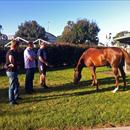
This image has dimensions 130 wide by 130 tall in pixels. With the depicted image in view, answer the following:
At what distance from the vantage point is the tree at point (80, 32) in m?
76.1

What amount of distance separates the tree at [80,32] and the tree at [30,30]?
12.7 metres

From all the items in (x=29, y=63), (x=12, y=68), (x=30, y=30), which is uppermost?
(x=30, y=30)

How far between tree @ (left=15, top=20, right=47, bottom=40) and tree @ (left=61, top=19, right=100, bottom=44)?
502 inches

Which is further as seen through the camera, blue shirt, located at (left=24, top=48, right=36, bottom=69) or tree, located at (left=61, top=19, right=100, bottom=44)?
tree, located at (left=61, top=19, right=100, bottom=44)

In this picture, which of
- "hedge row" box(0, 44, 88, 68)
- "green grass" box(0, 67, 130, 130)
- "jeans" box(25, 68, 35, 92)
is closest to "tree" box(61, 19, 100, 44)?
"hedge row" box(0, 44, 88, 68)

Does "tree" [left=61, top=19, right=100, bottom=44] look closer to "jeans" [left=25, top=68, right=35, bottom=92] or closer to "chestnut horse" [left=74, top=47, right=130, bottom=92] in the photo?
"chestnut horse" [left=74, top=47, right=130, bottom=92]

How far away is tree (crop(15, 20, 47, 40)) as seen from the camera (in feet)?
299

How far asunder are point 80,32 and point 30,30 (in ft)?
63.9

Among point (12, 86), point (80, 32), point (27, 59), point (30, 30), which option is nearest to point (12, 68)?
point (12, 86)

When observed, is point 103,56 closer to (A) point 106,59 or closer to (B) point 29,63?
(A) point 106,59

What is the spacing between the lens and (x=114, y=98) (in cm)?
1135

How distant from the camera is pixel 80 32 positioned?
76.9 metres

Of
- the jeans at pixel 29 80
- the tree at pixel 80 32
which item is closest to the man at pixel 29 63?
the jeans at pixel 29 80

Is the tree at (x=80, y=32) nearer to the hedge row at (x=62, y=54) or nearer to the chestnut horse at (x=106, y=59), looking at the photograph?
the hedge row at (x=62, y=54)
